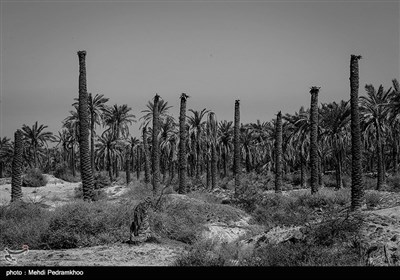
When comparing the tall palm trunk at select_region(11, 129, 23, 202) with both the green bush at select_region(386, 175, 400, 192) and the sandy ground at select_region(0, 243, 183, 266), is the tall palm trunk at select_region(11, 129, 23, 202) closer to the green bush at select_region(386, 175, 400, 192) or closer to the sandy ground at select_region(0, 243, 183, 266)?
the sandy ground at select_region(0, 243, 183, 266)

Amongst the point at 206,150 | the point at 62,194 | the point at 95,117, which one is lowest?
the point at 62,194

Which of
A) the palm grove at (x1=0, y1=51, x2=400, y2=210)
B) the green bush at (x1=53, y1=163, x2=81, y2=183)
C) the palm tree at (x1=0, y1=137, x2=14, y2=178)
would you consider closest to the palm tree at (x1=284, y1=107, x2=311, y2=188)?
the palm grove at (x1=0, y1=51, x2=400, y2=210)

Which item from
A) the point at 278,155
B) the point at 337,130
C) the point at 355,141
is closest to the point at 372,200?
the point at 355,141

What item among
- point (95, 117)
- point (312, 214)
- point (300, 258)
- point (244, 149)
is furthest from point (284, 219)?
point (244, 149)

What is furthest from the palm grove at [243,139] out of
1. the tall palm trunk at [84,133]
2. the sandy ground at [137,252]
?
the sandy ground at [137,252]

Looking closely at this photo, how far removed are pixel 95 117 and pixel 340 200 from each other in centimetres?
2969

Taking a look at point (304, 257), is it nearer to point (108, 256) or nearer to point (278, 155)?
point (108, 256)

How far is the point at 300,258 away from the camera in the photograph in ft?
34.4

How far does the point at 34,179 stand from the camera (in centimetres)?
4594

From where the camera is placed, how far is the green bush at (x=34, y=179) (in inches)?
1788

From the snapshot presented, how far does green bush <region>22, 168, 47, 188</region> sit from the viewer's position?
45.4 metres

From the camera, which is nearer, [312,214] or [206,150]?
[312,214]
